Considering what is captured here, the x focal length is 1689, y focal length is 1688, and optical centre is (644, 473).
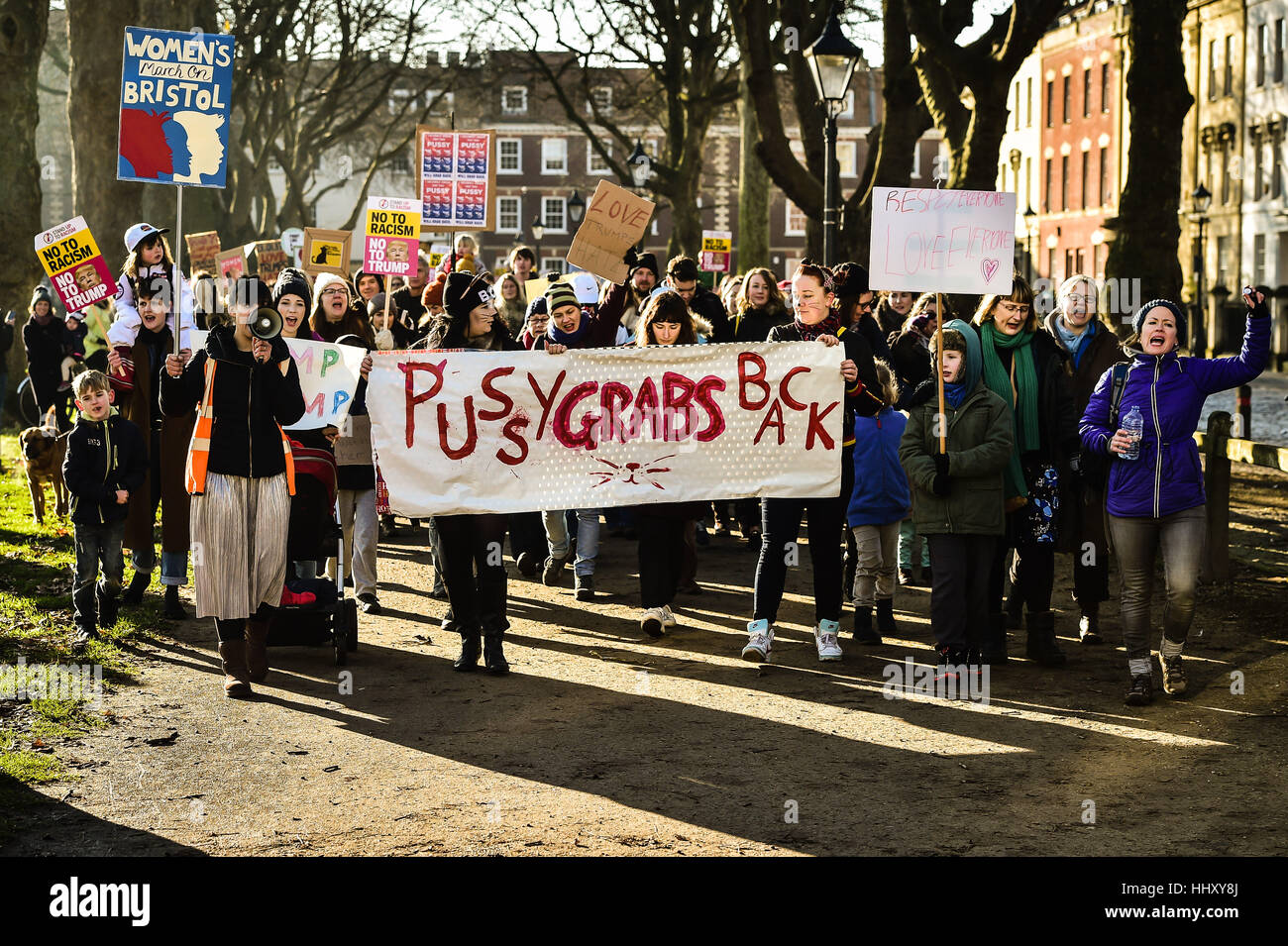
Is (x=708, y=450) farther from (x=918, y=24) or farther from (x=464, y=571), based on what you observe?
(x=918, y=24)

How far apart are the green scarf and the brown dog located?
8.61m

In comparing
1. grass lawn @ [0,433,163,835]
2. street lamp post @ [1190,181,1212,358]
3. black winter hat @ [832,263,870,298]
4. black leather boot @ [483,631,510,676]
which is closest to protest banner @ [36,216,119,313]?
grass lawn @ [0,433,163,835]

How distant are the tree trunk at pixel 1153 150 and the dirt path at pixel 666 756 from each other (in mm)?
A: 5051

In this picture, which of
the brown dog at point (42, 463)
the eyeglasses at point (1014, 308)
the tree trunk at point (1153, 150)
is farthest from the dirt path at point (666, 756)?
the brown dog at point (42, 463)

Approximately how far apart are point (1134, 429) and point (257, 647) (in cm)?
442

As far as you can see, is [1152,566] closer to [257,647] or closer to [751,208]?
[257,647]

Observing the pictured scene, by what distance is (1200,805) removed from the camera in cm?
625

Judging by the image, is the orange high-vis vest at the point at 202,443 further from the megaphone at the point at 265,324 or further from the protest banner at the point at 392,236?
the protest banner at the point at 392,236

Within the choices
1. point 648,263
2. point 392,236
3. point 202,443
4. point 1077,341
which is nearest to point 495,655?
point 202,443

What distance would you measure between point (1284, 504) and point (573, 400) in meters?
9.28

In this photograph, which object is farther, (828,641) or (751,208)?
(751,208)

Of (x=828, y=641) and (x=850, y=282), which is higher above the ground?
(x=850, y=282)

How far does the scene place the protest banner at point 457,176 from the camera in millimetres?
19156

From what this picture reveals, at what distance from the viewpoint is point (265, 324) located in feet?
26.3
